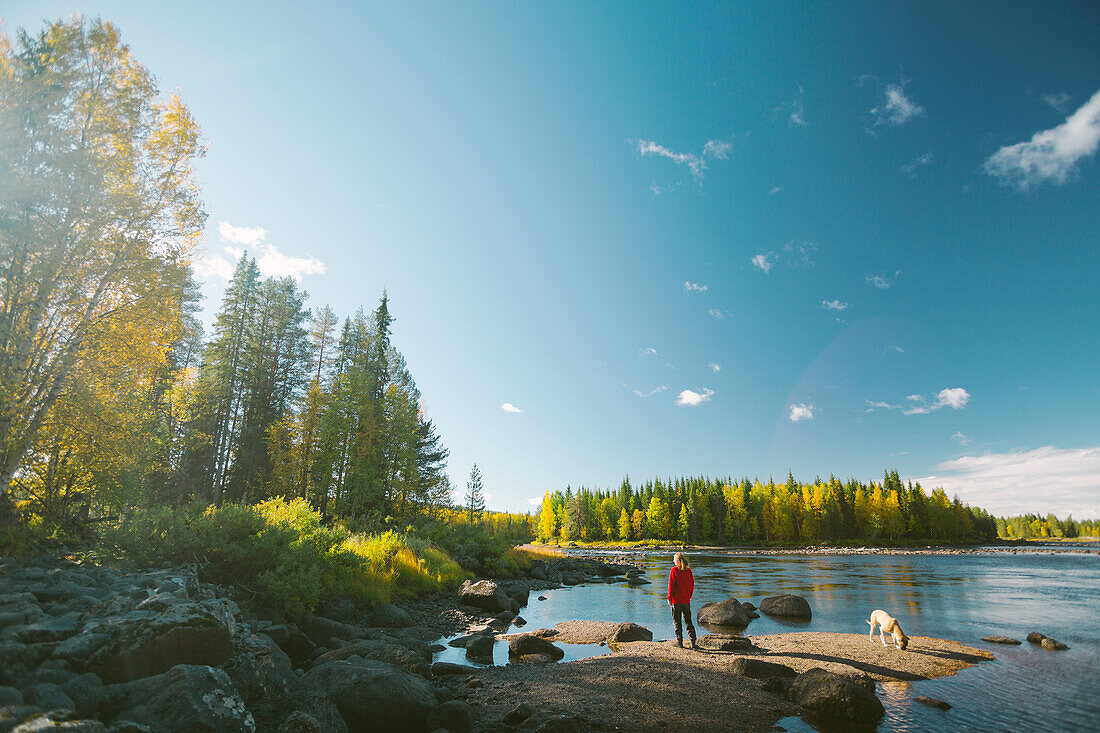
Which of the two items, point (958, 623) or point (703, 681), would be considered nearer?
point (703, 681)

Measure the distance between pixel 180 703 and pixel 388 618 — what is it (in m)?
11.7

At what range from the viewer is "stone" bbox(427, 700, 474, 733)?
7.74m

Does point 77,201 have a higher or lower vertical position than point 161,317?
higher

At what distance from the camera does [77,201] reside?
11.2 m

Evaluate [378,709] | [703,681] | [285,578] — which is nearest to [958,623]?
[703,681]

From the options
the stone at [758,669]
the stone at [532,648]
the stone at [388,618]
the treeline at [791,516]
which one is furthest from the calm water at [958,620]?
the treeline at [791,516]

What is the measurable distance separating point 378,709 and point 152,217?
14.0m

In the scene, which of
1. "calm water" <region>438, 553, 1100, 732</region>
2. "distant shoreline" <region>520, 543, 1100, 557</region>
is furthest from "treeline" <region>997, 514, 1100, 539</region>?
"calm water" <region>438, 553, 1100, 732</region>

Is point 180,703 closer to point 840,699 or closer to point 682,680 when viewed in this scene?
point 682,680

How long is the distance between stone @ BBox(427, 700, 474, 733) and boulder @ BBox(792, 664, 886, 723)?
6915 millimetres

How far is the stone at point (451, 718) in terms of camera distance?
7.74 metres

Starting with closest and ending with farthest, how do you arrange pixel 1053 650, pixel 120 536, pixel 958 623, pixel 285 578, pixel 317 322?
1. pixel 120 536
2. pixel 285 578
3. pixel 1053 650
4. pixel 958 623
5. pixel 317 322

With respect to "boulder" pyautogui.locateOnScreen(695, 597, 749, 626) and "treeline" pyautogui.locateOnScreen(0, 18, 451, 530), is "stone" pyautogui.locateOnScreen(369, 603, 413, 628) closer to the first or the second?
"treeline" pyautogui.locateOnScreen(0, 18, 451, 530)

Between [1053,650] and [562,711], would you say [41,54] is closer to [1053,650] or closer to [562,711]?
[562,711]
